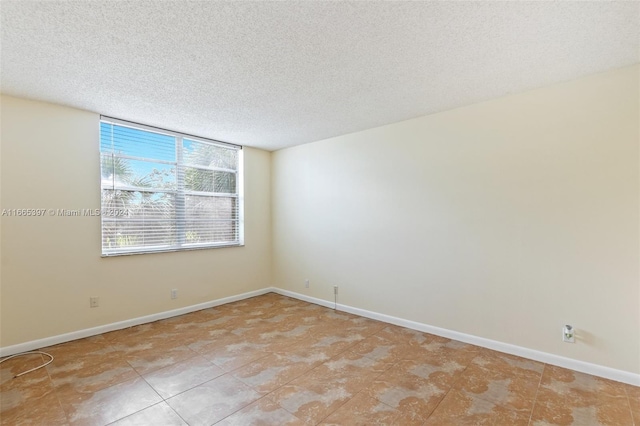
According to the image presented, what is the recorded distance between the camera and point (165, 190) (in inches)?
152

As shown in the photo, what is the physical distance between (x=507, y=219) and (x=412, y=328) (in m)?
1.61

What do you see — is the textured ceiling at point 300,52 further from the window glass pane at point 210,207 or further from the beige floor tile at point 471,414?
the beige floor tile at point 471,414

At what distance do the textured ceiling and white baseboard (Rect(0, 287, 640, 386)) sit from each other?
2.41 meters

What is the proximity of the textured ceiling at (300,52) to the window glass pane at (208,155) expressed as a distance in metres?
1.03

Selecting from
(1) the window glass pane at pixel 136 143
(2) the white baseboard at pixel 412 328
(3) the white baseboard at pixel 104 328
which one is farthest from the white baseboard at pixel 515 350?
(1) the window glass pane at pixel 136 143

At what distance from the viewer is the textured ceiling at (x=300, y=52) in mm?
1677

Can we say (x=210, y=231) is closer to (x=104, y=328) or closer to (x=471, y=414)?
→ (x=104, y=328)

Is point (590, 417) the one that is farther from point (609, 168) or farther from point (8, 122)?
point (8, 122)

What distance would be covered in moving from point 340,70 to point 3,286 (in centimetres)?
366

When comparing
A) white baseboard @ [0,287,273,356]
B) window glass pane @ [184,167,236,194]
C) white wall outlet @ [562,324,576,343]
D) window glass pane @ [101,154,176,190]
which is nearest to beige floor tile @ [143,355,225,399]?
white baseboard @ [0,287,273,356]

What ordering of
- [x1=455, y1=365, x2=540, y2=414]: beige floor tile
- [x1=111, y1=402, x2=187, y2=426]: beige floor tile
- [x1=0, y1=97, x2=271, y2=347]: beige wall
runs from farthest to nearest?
1. [x1=0, y1=97, x2=271, y2=347]: beige wall
2. [x1=455, y1=365, x2=540, y2=414]: beige floor tile
3. [x1=111, y1=402, x2=187, y2=426]: beige floor tile

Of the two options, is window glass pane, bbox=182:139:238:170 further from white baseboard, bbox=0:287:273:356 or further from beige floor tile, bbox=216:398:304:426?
beige floor tile, bbox=216:398:304:426

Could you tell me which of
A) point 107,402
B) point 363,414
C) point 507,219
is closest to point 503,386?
point 363,414

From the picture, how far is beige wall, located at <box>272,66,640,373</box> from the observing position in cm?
235
